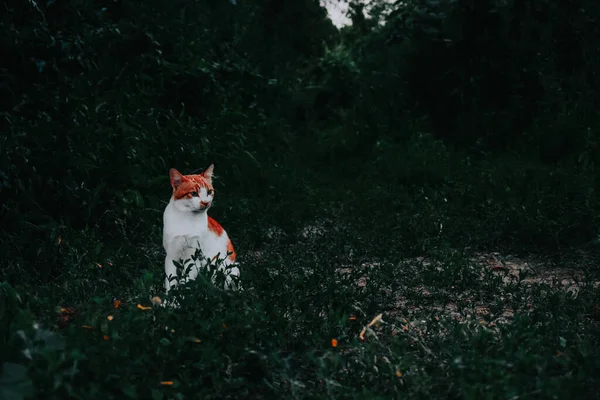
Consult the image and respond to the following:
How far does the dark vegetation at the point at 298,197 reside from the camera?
2.71m

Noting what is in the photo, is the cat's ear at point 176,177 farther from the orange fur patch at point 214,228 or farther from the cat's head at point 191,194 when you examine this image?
the orange fur patch at point 214,228

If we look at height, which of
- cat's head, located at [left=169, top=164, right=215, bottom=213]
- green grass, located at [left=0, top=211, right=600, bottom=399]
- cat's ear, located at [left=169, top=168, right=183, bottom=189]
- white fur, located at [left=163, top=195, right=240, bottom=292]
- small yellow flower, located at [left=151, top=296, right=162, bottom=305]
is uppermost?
cat's ear, located at [left=169, top=168, right=183, bottom=189]

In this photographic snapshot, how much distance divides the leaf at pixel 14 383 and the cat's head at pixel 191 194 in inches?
65.7

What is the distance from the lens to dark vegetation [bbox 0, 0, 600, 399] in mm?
2715

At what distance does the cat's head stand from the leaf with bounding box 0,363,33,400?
1670mm

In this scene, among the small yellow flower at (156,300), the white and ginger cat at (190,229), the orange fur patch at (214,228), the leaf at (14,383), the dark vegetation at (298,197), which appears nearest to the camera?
the leaf at (14,383)

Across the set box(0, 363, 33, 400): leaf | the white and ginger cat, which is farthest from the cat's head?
box(0, 363, 33, 400): leaf

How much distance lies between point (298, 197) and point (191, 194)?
129 inches

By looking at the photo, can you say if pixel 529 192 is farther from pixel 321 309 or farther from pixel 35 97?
pixel 35 97

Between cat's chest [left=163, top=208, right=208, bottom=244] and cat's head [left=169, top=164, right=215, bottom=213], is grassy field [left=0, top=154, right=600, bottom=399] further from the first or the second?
cat's head [left=169, top=164, right=215, bottom=213]

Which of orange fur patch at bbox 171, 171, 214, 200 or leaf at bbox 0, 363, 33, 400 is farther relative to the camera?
orange fur patch at bbox 171, 171, 214, 200

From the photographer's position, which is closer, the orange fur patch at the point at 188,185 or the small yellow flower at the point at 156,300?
the small yellow flower at the point at 156,300

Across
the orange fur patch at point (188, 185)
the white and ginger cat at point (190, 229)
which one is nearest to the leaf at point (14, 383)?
the white and ginger cat at point (190, 229)

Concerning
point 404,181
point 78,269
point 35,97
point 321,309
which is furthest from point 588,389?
point 404,181
